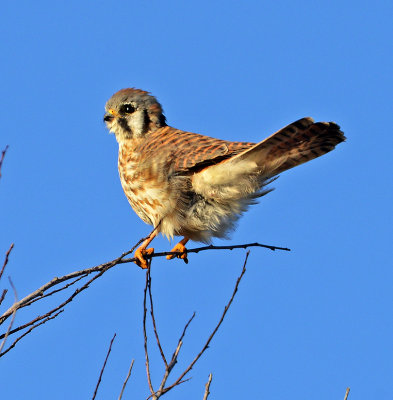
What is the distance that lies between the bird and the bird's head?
0.65 ft

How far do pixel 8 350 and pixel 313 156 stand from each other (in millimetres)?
2170

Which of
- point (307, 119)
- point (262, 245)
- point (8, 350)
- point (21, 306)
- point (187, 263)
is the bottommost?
point (8, 350)

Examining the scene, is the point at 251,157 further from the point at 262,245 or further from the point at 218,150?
the point at 262,245

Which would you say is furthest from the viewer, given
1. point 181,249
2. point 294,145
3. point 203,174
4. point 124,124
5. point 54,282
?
point 124,124

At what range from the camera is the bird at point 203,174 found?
379 centimetres

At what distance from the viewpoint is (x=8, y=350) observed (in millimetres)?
2436

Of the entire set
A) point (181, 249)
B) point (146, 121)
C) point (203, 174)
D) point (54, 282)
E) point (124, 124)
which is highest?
point (146, 121)

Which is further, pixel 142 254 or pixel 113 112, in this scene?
pixel 113 112

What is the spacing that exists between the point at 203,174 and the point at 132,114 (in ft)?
3.57

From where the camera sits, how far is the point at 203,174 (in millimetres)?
4000

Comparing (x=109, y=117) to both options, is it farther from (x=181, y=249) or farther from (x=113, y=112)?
(x=181, y=249)

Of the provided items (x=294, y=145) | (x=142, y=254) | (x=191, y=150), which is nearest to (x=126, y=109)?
(x=191, y=150)

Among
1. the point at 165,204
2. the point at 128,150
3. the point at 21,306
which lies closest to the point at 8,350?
the point at 21,306

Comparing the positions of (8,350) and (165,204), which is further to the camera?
(165,204)
